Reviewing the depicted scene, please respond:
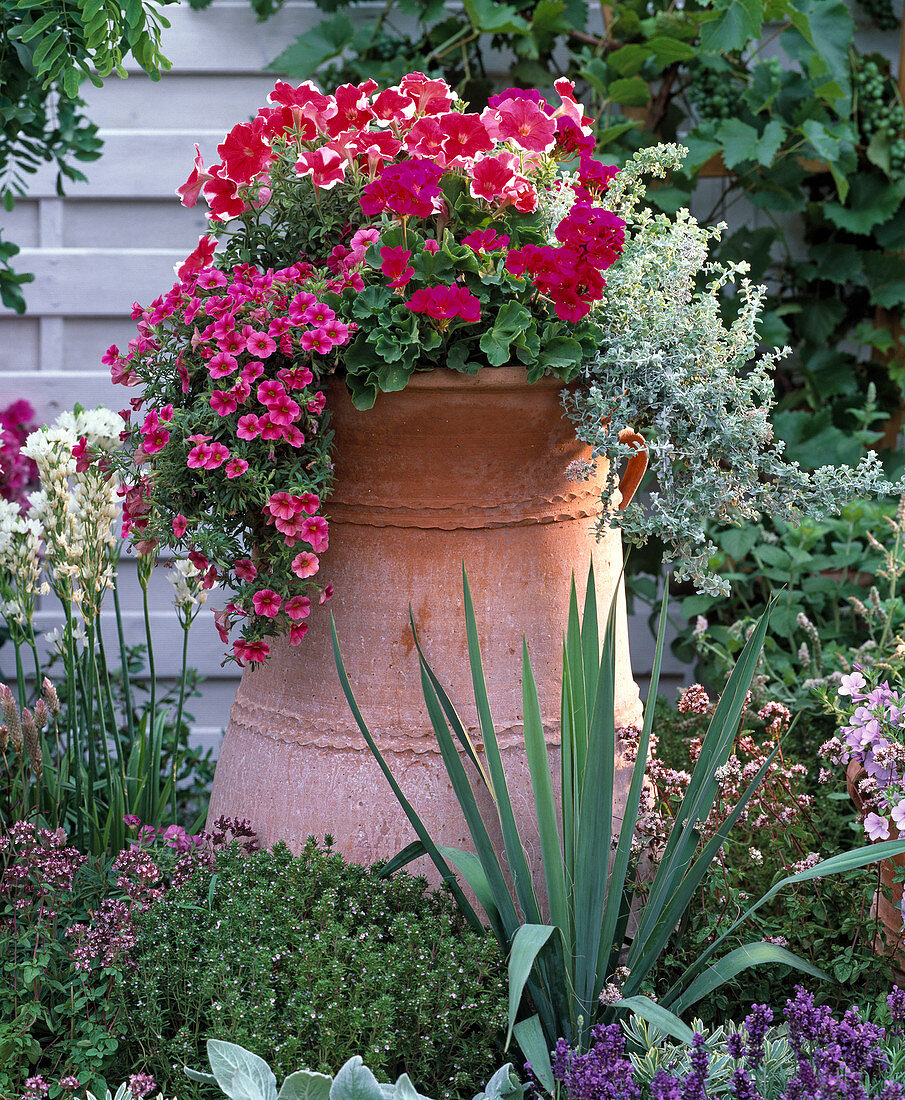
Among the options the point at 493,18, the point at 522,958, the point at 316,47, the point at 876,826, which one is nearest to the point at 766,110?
the point at 493,18

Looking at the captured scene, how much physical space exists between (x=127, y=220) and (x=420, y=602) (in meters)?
2.02

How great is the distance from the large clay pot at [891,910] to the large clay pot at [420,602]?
0.51 m

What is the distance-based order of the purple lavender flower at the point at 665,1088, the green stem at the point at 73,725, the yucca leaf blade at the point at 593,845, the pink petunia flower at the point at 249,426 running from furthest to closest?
the green stem at the point at 73,725 < the pink petunia flower at the point at 249,426 < the yucca leaf blade at the point at 593,845 < the purple lavender flower at the point at 665,1088

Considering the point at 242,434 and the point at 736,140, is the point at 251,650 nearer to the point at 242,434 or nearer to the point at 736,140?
the point at 242,434

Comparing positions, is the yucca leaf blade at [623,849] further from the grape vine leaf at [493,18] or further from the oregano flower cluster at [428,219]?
the grape vine leaf at [493,18]

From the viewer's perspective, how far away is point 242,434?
141 cm

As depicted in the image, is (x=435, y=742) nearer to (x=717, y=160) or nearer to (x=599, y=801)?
(x=599, y=801)

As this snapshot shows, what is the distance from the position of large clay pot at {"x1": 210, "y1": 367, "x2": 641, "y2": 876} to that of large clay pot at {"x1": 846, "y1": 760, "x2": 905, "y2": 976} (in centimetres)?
51

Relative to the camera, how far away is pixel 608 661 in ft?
4.25

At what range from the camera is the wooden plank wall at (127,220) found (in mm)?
2951

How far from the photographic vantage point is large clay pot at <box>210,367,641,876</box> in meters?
1.54

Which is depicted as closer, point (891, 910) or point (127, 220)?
point (891, 910)

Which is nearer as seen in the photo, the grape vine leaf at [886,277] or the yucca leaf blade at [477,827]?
the yucca leaf blade at [477,827]

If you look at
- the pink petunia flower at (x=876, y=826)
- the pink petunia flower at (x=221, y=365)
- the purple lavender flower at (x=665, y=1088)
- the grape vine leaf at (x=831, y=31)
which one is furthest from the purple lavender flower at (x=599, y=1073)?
the grape vine leaf at (x=831, y=31)
